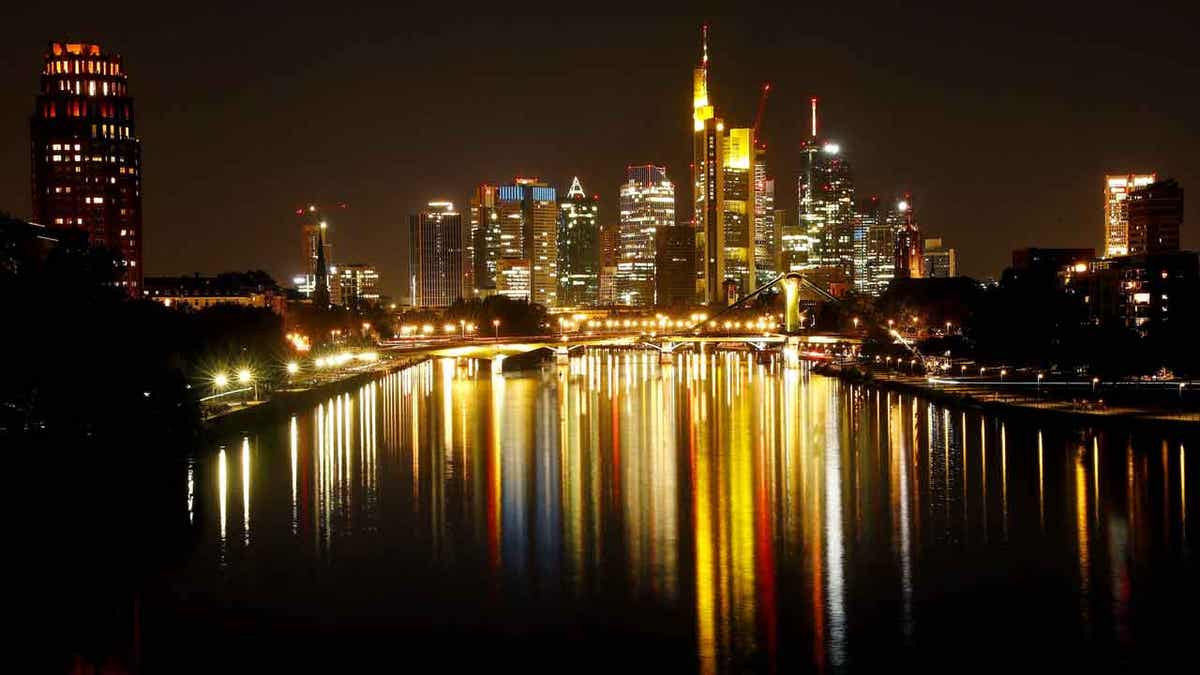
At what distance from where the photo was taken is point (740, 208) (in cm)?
15462

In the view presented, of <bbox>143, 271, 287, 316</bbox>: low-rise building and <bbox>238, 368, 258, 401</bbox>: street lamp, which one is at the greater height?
<bbox>143, 271, 287, 316</bbox>: low-rise building

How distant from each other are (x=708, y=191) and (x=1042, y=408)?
110 m

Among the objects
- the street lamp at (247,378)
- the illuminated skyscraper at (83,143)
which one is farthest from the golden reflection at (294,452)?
the illuminated skyscraper at (83,143)

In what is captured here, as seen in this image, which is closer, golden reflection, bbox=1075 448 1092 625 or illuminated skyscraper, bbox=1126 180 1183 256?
golden reflection, bbox=1075 448 1092 625

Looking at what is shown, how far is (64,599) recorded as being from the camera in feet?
51.8

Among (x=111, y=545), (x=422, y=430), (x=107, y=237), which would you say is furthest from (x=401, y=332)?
(x=111, y=545)

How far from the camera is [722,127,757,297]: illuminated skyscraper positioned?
5969 inches

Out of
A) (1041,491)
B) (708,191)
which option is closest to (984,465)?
(1041,491)

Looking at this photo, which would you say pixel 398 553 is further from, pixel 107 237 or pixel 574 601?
pixel 107 237

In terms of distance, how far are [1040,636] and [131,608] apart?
9990 millimetres

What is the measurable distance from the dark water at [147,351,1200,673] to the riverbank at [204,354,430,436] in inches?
53.5

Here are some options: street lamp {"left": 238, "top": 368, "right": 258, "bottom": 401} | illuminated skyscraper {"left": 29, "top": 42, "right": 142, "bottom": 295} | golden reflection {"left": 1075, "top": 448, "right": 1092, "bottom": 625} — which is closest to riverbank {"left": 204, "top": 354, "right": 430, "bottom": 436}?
street lamp {"left": 238, "top": 368, "right": 258, "bottom": 401}

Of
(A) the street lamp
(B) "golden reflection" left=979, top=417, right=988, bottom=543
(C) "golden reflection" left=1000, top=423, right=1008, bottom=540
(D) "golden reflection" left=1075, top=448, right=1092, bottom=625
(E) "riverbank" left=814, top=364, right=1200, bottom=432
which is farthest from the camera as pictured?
(A) the street lamp

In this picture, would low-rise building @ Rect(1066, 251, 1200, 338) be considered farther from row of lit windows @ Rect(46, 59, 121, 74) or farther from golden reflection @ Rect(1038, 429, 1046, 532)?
row of lit windows @ Rect(46, 59, 121, 74)
